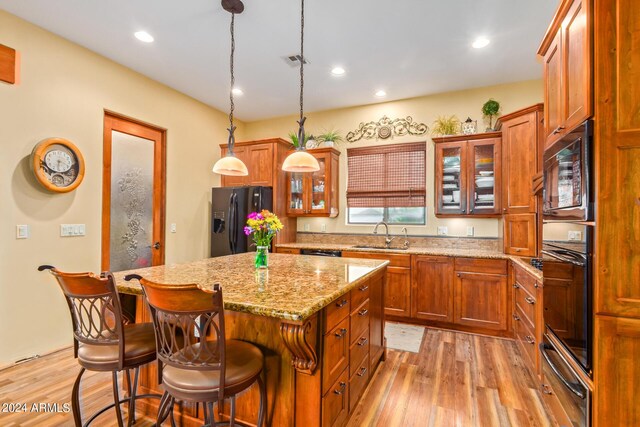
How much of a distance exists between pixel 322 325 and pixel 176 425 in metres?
1.16

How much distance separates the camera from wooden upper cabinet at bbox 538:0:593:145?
138cm

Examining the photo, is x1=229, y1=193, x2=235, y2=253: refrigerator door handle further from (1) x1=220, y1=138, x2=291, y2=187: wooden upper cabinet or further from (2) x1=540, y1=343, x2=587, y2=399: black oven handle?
(2) x1=540, y1=343, x2=587, y2=399: black oven handle

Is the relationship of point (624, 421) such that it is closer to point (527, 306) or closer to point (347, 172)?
point (527, 306)

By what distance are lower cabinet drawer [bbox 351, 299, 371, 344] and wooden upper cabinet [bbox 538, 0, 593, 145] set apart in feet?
5.15

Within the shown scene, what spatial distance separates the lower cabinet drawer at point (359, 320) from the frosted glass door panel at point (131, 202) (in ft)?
9.99

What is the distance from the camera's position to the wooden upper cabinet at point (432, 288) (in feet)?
11.9

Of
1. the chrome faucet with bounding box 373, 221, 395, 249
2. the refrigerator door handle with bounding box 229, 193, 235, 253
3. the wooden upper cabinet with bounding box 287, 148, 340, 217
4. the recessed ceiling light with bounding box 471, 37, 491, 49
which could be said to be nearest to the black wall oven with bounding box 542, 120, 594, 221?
the recessed ceiling light with bounding box 471, 37, 491, 49

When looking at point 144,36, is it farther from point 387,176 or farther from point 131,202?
point 387,176

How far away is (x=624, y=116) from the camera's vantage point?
1.28 meters

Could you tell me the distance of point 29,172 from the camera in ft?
9.32

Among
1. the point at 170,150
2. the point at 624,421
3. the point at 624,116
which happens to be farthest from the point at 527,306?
the point at 170,150

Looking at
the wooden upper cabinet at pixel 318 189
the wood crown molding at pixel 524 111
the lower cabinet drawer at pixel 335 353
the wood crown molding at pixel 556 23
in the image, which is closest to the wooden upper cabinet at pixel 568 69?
the wood crown molding at pixel 556 23

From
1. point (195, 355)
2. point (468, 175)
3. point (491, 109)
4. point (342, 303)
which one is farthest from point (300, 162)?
point (491, 109)

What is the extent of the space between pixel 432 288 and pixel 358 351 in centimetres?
192
